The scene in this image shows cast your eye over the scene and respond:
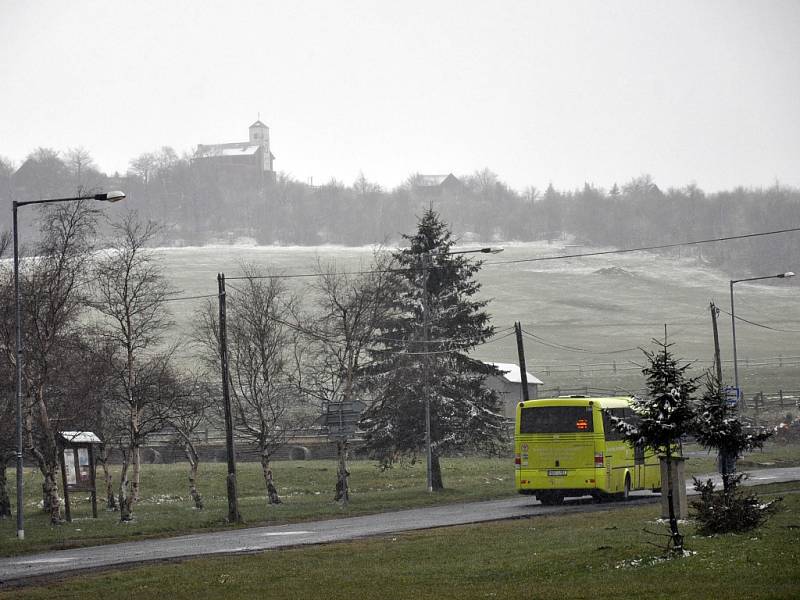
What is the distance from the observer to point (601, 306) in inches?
5482

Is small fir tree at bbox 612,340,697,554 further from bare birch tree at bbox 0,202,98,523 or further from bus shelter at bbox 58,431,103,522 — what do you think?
bus shelter at bbox 58,431,103,522

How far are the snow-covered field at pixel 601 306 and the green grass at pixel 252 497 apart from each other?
3500 cm

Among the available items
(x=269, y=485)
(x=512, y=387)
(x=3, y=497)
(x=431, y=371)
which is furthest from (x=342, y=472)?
(x=512, y=387)

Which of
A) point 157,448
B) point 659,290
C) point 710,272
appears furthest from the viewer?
point 710,272

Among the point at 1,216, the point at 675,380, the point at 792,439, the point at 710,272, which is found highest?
the point at 1,216

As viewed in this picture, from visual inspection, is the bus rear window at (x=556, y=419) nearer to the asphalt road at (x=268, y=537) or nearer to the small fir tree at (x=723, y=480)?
the asphalt road at (x=268, y=537)

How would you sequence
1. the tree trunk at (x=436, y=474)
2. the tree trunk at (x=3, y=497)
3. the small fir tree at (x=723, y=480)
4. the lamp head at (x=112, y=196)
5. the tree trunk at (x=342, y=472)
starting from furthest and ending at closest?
1. the tree trunk at (x=436, y=474)
2. the tree trunk at (x=342, y=472)
3. the tree trunk at (x=3, y=497)
4. the lamp head at (x=112, y=196)
5. the small fir tree at (x=723, y=480)

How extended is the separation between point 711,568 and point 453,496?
89.9ft

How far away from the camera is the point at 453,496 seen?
42.0 metres

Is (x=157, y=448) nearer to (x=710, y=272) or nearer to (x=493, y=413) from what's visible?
(x=493, y=413)

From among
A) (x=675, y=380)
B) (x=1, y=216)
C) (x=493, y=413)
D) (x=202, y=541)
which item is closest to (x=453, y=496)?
(x=493, y=413)

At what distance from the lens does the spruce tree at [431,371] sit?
47.5 metres

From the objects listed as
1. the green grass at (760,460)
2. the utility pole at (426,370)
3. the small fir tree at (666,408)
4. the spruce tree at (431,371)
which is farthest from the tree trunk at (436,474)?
the small fir tree at (666,408)

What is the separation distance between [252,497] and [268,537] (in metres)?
21.2
